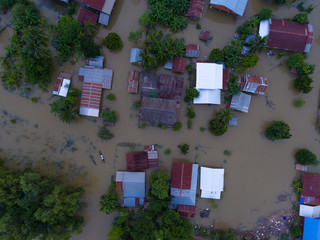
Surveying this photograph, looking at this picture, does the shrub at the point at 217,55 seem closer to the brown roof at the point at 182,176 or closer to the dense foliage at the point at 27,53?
the brown roof at the point at 182,176

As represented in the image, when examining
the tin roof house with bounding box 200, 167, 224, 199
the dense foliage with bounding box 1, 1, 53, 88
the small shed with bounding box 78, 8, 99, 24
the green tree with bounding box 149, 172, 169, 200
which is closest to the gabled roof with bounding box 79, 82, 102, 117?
the dense foliage with bounding box 1, 1, 53, 88

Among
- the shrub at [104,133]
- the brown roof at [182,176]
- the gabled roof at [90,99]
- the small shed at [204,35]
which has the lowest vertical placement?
the brown roof at [182,176]

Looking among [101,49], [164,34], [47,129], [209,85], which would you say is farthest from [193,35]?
[47,129]

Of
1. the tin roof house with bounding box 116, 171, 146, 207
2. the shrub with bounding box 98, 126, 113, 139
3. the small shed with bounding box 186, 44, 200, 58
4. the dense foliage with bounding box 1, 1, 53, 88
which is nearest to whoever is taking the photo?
the dense foliage with bounding box 1, 1, 53, 88

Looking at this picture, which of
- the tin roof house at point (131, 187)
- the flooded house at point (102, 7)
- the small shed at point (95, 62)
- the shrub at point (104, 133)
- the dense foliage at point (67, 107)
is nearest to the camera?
the dense foliage at point (67, 107)

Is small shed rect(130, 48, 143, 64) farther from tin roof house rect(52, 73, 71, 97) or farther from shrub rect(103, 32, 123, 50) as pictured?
tin roof house rect(52, 73, 71, 97)

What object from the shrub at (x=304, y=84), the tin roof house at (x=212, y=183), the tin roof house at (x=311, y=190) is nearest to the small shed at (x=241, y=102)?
the shrub at (x=304, y=84)
